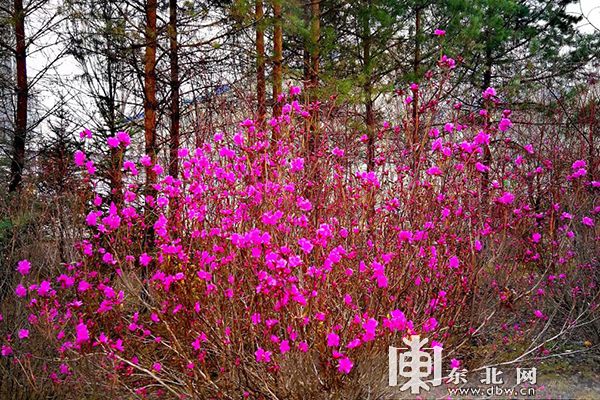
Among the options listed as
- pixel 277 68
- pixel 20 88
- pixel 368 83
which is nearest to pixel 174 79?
pixel 277 68

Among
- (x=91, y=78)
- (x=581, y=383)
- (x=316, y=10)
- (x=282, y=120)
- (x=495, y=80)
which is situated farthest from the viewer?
(x=495, y=80)

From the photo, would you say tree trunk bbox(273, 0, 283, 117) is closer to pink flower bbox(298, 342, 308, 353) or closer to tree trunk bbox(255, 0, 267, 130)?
tree trunk bbox(255, 0, 267, 130)

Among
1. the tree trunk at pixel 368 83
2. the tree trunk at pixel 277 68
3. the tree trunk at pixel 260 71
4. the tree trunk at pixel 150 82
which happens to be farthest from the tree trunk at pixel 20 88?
the tree trunk at pixel 368 83

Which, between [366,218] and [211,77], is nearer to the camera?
[366,218]

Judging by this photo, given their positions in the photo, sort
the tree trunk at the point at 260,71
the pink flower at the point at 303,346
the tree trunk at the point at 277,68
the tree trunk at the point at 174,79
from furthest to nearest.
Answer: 1. the tree trunk at the point at 277,68
2. the tree trunk at the point at 260,71
3. the tree trunk at the point at 174,79
4. the pink flower at the point at 303,346

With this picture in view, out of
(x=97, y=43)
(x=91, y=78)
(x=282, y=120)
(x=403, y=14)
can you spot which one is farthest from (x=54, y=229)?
(x=403, y=14)

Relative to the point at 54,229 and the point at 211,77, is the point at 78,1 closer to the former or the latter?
the point at 211,77

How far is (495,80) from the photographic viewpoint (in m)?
11.4

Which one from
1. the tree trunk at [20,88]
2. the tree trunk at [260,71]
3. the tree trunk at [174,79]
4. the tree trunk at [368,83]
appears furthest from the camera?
the tree trunk at [368,83]

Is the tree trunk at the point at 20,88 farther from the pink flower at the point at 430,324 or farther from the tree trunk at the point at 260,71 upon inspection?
the pink flower at the point at 430,324

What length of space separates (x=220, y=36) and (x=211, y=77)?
0.95 metres

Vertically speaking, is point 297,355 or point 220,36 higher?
point 220,36

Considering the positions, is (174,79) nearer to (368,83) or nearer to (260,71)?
(260,71)

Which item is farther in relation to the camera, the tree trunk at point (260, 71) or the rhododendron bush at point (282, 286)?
the tree trunk at point (260, 71)
